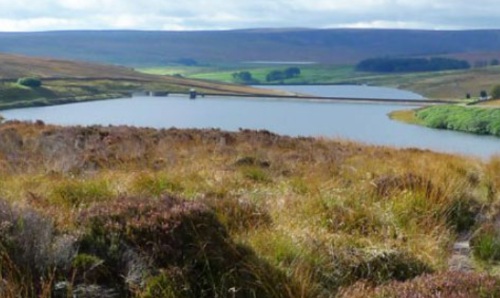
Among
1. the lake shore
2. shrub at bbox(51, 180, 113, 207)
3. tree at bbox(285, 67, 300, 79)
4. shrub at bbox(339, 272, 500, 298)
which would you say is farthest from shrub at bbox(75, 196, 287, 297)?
tree at bbox(285, 67, 300, 79)

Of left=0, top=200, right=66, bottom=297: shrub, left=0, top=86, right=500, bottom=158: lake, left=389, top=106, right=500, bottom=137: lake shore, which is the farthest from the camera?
left=389, top=106, right=500, bottom=137: lake shore

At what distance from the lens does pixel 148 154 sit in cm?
1336

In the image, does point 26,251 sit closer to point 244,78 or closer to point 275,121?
point 275,121

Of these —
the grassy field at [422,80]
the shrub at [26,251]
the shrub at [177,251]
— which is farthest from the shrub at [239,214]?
the grassy field at [422,80]

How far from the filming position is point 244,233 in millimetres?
6043

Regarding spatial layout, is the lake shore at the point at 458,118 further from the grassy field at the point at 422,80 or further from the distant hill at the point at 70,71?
the grassy field at the point at 422,80

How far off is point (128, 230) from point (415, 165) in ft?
22.4

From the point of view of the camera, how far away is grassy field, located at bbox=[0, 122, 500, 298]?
4.82 meters

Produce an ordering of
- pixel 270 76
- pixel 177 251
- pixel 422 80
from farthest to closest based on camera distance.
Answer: pixel 270 76 < pixel 422 80 < pixel 177 251

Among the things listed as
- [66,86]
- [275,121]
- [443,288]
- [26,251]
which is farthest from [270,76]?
[443,288]

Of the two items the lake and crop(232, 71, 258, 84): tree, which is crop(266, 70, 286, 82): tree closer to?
crop(232, 71, 258, 84): tree

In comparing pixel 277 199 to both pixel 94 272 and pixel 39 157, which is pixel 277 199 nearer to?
pixel 94 272

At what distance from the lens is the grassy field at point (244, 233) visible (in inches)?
190

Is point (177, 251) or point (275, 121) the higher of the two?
point (177, 251)
